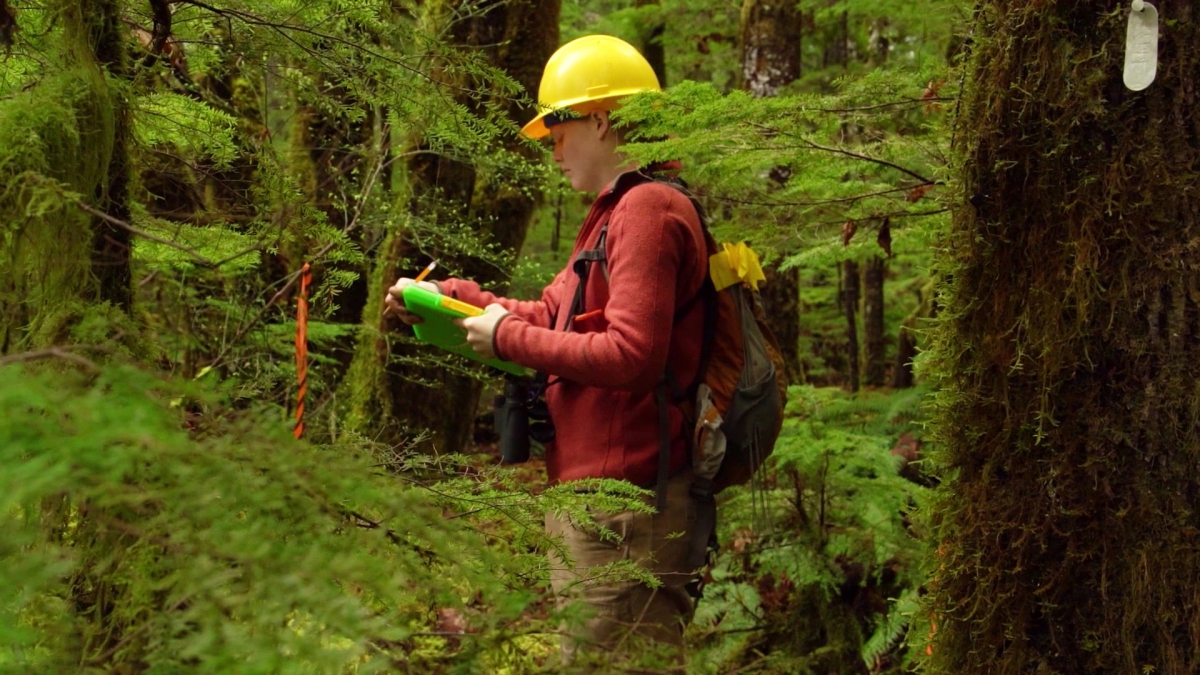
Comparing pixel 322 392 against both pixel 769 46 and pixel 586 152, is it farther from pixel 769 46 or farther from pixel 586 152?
pixel 769 46

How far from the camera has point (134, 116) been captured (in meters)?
1.83

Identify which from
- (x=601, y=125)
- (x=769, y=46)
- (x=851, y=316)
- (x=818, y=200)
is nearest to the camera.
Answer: (x=601, y=125)

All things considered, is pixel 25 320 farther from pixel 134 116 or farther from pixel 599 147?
pixel 599 147

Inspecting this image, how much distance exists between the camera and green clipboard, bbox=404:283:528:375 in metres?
2.80

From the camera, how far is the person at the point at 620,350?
8.39 feet

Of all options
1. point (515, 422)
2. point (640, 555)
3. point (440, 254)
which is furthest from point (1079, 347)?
point (440, 254)

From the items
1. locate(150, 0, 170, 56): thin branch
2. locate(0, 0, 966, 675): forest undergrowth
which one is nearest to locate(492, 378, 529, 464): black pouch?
locate(0, 0, 966, 675): forest undergrowth

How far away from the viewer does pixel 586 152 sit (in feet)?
10.1

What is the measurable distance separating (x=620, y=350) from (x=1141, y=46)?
149 cm

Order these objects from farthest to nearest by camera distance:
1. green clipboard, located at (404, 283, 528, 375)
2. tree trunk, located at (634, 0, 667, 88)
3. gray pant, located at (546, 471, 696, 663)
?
tree trunk, located at (634, 0, 667, 88)
green clipboard, located at (404, 283, 528, 375)
gray pant, located at (546, 471, 696, 663)

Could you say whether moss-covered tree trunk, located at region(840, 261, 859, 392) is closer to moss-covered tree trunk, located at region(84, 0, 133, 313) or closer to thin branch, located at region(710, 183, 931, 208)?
thin branch, located at region(710, 183, 931, 208)

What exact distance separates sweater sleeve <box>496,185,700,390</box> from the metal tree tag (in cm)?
124

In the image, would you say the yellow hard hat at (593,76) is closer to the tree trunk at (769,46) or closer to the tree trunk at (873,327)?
the tree trunk at (769,46)

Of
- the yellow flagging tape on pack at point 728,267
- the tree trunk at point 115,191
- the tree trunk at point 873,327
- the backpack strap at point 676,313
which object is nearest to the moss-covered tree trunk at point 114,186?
the tree trunk at point 115,191
